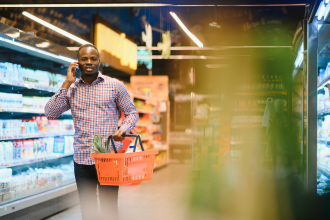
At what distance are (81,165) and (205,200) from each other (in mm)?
3612

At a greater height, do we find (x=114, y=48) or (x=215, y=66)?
(x=114, y=48)

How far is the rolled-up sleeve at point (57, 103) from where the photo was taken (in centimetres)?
239

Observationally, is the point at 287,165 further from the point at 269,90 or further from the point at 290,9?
the point at 290,9

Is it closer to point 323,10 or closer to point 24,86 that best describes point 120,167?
point 24,86

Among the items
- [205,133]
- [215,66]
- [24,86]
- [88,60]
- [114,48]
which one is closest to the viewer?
[88,60]

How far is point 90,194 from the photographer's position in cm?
242

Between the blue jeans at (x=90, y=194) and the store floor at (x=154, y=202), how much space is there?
2229 mm

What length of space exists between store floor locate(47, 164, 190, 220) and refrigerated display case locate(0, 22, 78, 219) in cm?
40

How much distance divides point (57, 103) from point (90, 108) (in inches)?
9.2

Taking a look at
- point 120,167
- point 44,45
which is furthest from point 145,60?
point 120,167

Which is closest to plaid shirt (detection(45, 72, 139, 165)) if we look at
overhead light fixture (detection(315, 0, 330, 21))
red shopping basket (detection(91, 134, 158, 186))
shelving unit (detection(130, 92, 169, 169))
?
red shopping basket (detection(91, 134, 158, 186))

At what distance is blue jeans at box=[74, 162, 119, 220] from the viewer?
7.91ft

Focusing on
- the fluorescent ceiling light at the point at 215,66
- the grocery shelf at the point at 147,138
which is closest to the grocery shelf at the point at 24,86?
the grocery shelf at the point at 147,138

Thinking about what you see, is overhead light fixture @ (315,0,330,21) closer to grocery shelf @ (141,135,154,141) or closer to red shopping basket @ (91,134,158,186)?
red shopping basket @ (91,134,158,186)
